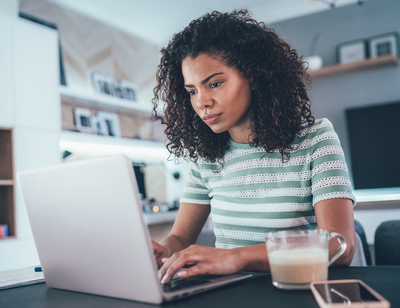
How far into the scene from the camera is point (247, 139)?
1.24m

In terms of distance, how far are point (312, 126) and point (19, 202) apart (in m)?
2.20

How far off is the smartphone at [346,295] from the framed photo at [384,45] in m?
3.48

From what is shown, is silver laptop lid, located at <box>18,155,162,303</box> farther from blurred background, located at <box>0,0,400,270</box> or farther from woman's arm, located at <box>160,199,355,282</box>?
blurred background, located at <box>0,0,400,270</box>

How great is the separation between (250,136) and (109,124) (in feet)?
8.71

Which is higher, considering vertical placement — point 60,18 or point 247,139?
point 60,18

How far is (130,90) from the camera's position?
13.0ft

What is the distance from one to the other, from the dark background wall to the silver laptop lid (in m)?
3.08

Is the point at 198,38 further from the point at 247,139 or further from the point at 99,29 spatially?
the point at 99,29

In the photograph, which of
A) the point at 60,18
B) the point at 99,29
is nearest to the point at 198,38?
the point at 60,18

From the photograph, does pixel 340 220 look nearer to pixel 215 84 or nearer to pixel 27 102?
pixel 215 84

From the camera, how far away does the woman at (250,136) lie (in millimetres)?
1085

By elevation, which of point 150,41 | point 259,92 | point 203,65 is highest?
point 150,41

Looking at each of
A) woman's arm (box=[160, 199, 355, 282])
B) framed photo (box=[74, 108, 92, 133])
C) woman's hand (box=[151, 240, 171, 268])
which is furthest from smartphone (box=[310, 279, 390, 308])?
framed photo (box=[74, 108, 92, 133])

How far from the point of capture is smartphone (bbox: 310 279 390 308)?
18.2 inches
